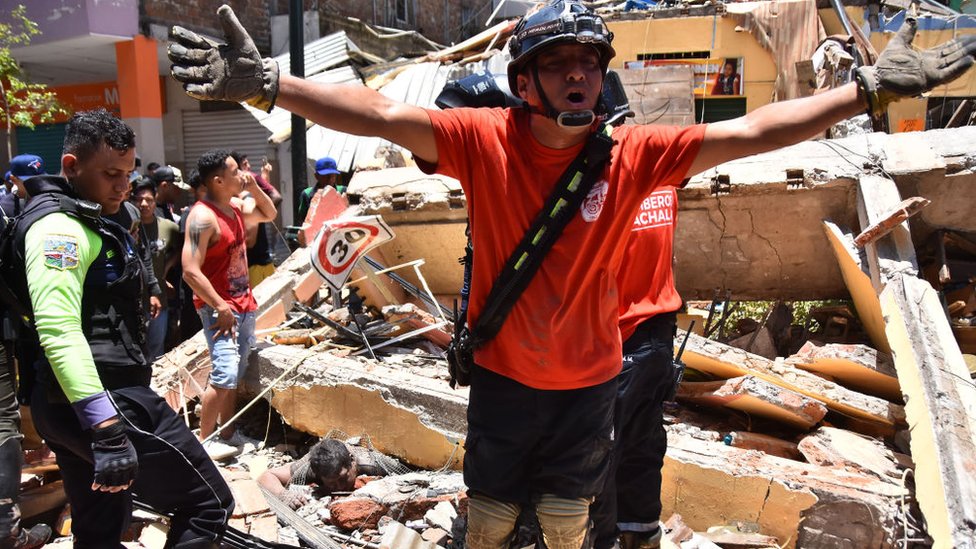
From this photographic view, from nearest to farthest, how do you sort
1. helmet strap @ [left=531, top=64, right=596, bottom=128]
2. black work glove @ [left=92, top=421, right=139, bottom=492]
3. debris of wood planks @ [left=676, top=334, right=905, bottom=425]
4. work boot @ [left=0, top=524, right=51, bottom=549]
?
1. helmet strap @ [left=531, top=64, right=596, bottom=128]
2. black work glove @ [left=92, top=421, right=139, bottom=492]
3. work boot @ [left=0, top=524, right=51, bottom=549]
4. debris of wood planks @ [left=676, top=334, right=905, bottom=425]

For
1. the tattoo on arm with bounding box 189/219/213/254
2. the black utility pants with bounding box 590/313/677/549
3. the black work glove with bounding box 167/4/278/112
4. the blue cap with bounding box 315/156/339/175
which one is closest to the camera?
the black work glove with bounding box 167/4/278/112

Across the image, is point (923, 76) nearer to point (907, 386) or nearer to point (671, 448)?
point (907, 386)

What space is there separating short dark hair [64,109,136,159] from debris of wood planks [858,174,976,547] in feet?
11.3

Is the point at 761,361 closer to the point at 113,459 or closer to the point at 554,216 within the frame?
the point at 554,216

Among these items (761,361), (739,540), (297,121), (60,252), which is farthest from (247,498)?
(297,121)

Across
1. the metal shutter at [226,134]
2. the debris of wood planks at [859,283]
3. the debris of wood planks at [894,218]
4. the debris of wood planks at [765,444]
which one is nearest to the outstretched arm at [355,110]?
the debris of wood planks at [765,444]

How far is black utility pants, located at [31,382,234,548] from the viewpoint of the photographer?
9.28 feet

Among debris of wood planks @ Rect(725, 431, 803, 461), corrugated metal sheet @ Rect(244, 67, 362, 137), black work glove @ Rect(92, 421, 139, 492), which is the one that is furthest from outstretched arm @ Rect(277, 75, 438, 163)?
corrugated metal sheet @ Rect(244, 67, 362, 137)

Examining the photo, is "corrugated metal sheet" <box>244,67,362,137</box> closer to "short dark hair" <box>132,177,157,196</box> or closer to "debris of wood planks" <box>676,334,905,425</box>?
"short dark hair" <box>132,177,157,196</box>

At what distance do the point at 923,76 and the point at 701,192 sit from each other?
316 centimetres

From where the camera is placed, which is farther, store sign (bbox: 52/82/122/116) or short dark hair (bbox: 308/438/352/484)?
store sign (bbox: 52/82/122/116)

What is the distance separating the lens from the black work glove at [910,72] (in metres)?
2.33

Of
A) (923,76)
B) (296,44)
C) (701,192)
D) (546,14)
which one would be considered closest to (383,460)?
(701,192)

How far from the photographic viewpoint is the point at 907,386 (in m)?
3.73
